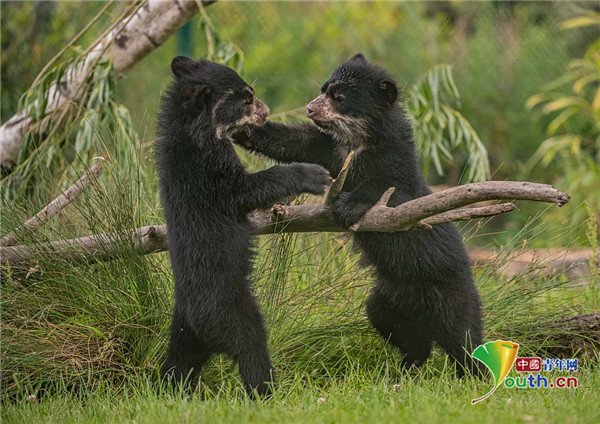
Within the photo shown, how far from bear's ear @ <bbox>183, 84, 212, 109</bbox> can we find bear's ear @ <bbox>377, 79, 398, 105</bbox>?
114 centimetres

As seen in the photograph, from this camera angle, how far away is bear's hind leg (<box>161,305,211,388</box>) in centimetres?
449

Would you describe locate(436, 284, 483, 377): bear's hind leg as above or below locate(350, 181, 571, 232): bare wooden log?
below

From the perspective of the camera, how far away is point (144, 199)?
5.66 m

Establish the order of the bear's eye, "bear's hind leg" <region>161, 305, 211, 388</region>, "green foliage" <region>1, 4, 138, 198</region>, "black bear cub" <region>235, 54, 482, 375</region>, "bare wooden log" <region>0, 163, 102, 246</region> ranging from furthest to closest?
"green foliage" <region>1, 4, 138, 198</region> → "bare wooden log" <region>0, 163, 102, 246</region> → the bear's eye → "black bear cub" <region>235, 54, 482, 375</region> → "bear's hind leg" <region>161, 305, 211, 388</region>

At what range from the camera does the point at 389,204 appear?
4688mm

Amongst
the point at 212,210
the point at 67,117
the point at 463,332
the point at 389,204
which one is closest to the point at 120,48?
the point at 67,117

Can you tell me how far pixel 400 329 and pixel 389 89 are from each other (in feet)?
5.03

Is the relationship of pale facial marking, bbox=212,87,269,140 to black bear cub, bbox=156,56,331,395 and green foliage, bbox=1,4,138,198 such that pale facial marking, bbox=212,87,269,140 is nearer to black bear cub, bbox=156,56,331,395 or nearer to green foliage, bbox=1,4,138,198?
black bear cub, bbox=156,56,331,395

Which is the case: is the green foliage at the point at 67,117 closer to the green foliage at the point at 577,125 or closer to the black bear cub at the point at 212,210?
the black bear cub at the point at 212,210

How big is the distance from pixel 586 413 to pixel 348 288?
2117mm

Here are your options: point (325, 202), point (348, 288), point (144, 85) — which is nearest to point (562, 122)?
point (144, 85)

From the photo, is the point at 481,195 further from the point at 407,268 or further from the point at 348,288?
the point at 348,288

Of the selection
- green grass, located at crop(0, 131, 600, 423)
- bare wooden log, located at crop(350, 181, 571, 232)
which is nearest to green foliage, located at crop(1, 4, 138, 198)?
green grass, located at crop(0, 131, 600, 423)

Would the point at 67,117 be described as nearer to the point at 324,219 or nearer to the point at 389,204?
the point at 324,219
